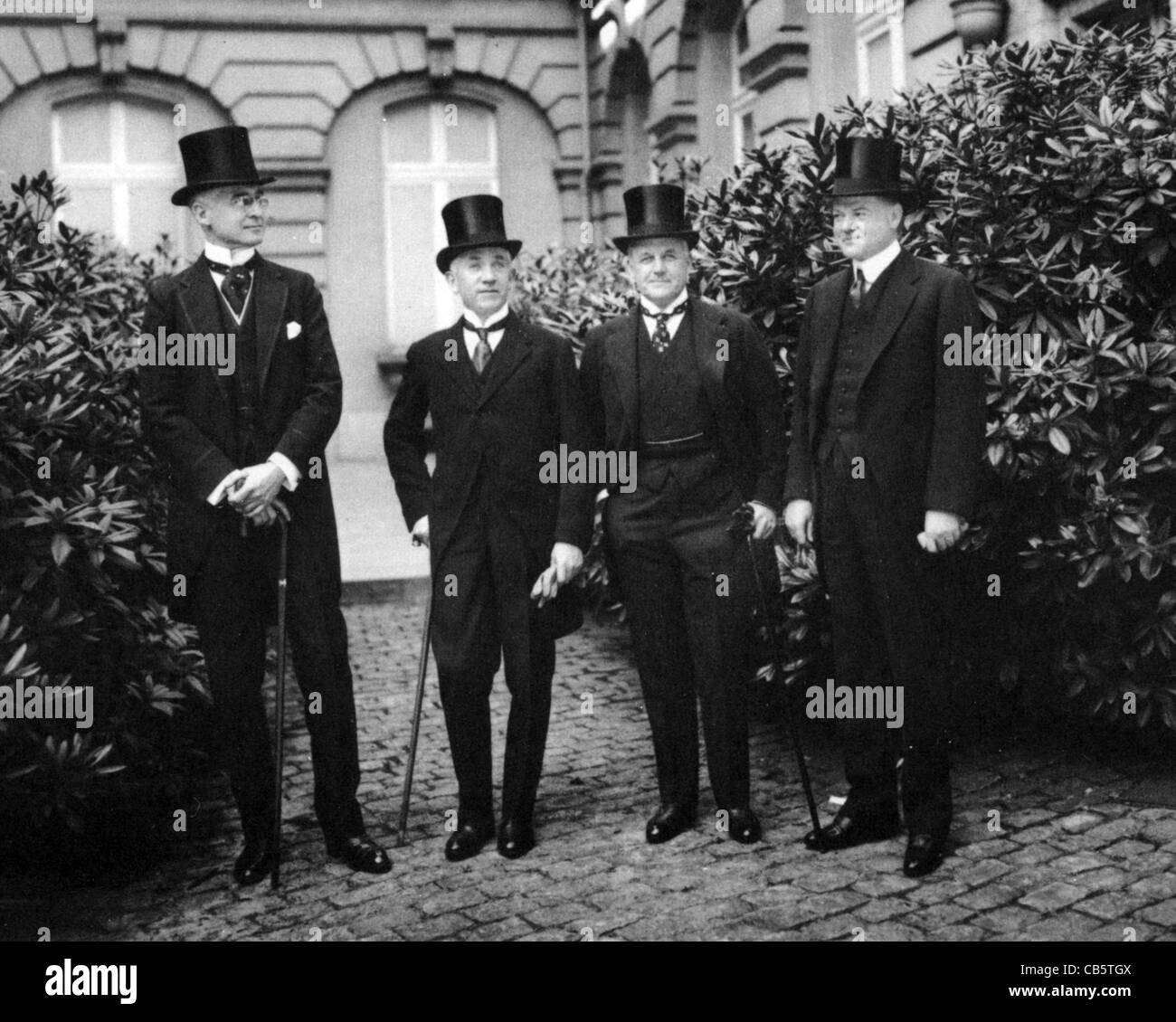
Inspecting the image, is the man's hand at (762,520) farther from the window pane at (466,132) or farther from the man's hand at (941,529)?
the window pane at (466,132)

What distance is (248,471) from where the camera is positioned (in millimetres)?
4105

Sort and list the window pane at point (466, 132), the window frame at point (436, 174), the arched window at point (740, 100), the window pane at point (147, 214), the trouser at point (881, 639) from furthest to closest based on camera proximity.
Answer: the window pane at point (466, 132)
the window frame at point (436, 174)
the window pane at point (147, 214)
the arched window at point (740, 100)
the trouser at point (881, 639)

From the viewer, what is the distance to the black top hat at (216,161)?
4176 millimetres

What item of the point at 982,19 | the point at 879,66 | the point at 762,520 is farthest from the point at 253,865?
the point at 879,66

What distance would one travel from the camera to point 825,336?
4.23 metres

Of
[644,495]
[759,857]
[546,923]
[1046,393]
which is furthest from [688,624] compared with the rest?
[1046,393]

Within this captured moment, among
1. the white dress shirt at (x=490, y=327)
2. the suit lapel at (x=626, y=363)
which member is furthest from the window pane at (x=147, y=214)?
the suit lapel at (x=626, y=363)

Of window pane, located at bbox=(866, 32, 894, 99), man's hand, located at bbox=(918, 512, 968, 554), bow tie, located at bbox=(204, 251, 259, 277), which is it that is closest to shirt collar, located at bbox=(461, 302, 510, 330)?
bow tie, located at bbox=(204, 251, 259, 277)

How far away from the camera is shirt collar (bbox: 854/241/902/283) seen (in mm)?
4133

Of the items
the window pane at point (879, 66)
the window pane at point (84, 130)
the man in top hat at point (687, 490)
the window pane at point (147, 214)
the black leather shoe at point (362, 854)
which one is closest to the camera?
the black leather shoe at point (362, 854)

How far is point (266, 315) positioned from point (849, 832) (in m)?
2.41

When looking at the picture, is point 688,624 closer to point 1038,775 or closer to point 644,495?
point 644,495

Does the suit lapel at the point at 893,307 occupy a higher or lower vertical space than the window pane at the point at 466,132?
lower

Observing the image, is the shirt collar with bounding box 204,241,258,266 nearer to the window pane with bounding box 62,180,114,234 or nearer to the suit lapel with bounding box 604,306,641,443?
the suit lapel with bounding box 604,306,641,443
